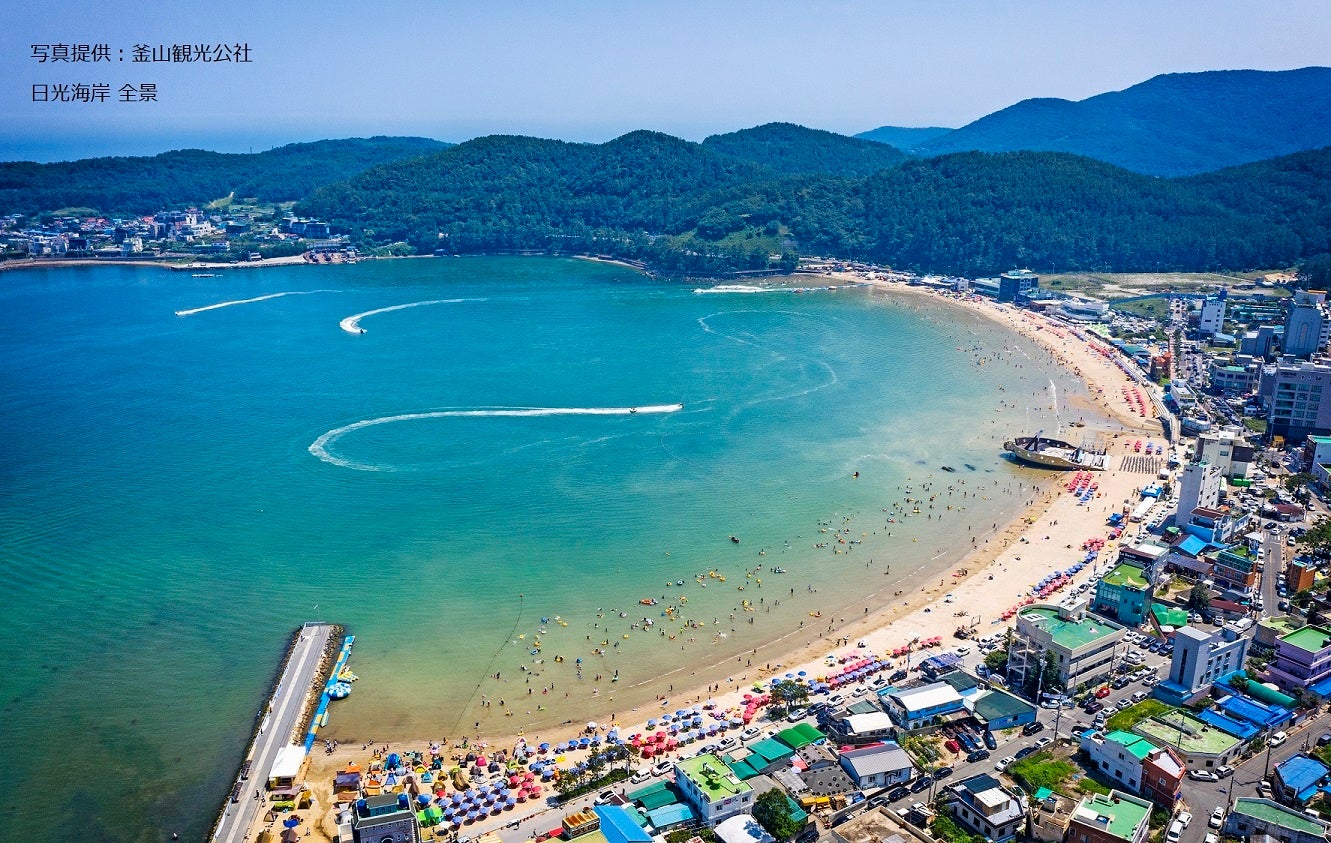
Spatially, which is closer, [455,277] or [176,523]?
[176,523]

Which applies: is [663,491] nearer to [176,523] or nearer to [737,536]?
[737,536]

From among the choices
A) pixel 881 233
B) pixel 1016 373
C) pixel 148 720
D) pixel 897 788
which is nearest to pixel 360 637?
pixel 148 720

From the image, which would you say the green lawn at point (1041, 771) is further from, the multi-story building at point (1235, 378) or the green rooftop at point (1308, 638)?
the multi-story building at point (1235, 378)

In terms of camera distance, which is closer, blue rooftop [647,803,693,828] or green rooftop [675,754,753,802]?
blue rooftop [647,803,693,828]

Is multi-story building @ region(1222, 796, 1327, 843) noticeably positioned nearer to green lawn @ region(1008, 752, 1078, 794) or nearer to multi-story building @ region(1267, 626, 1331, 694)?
green lawn @ region(1008, 752, 1078, 794)

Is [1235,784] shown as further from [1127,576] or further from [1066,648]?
[1127,576]

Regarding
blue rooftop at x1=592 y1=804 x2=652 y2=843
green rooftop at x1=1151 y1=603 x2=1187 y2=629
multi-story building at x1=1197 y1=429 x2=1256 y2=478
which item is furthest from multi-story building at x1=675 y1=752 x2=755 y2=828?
multi-story building at x1=1197 y1=429 x2=1256 y2=478

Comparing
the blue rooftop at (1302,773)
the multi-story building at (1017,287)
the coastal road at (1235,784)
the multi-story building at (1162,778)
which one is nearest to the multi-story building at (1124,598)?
the coastal road at (1235,784)

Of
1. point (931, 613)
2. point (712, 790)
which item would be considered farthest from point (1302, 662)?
point (712, 790)
